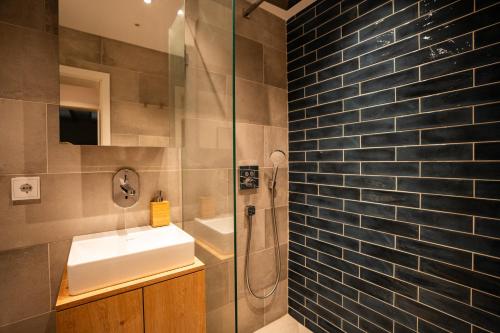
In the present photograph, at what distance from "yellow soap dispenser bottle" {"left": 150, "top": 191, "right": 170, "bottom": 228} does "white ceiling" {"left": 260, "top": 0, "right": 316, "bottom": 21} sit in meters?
1.73

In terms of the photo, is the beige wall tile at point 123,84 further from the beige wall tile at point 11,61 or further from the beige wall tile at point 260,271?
the beige wall tile at point 260,271

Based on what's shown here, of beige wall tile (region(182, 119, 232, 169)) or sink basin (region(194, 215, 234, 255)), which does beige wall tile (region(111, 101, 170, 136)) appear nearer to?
beige wall tile (region(182, 119, 232, 169))

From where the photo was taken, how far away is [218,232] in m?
0.97

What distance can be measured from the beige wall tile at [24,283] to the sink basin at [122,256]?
0.19 meters

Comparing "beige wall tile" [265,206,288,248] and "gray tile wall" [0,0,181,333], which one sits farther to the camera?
"beige wall tile" [265,206,288,248]

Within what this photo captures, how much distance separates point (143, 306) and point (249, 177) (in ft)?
3.54

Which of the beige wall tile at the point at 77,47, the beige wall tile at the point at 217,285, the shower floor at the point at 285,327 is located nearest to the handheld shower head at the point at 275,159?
the beige wall tile at the point at 217,285

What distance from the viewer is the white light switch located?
1.04 metres

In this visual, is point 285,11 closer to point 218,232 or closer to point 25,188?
point 218,232

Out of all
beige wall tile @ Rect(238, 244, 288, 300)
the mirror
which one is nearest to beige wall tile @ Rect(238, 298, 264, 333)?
beige wall tile @ Rect(238, 244, 288, 300)

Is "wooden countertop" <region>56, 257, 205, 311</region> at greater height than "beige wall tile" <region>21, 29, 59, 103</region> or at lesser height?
lesser

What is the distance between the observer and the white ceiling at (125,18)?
1.14 metres

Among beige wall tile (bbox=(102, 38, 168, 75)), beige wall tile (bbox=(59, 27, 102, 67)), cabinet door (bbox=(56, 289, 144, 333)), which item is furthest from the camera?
beige wall tile (bbox=(102, 38, 168, 75))

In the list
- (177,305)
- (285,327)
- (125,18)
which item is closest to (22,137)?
(125,18)
